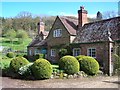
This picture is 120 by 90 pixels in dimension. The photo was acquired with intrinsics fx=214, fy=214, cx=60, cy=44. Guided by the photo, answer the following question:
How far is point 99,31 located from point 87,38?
202 centimetres

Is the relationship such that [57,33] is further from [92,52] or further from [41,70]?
[41,70]

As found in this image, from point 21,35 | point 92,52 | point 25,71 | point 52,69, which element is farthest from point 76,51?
point 21,35

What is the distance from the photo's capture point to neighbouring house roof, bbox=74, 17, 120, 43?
2930 cm

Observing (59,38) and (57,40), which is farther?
(57,40)

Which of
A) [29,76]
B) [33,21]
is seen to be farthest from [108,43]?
[33,21]

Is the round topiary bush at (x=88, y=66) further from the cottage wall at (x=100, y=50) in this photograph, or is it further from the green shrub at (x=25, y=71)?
the green shrub at (x=25, y=71)

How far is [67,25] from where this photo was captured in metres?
36.1

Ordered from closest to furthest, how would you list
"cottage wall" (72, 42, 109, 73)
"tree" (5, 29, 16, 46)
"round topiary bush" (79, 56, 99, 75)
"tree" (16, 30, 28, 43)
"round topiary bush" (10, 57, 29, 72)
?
"round topiary bush" (10, 57, 29, 72), "round topiary bush" (79, 56, 99, 75), "cottage wall" (72, 42, 109, 73), "tree" (5, 29, 16, 46), "tree" (16, 30, 28, 43)

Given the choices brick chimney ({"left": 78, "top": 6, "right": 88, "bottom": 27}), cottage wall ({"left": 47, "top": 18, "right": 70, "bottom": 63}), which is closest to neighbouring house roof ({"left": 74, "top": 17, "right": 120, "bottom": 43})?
brick chimney ({"left": 78, "top": 6, "right": 88, "bottom": 27})

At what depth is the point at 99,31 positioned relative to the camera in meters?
31.4

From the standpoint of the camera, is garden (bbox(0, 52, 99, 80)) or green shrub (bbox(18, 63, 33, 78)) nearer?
garden (bbox(0, 52, 99, 80))

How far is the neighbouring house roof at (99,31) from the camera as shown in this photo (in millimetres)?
29297

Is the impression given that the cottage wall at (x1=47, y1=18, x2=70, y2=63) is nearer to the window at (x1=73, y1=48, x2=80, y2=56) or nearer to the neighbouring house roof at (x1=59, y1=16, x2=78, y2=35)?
the neighbouring house roof at (x1=59, y1=16, x2=78, y2=35)

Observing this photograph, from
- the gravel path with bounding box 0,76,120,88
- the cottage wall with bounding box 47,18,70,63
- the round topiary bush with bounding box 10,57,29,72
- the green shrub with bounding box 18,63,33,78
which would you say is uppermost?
the cottage wall with bounding box 47,18,70,63
